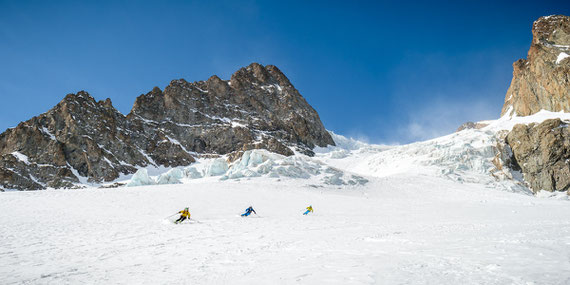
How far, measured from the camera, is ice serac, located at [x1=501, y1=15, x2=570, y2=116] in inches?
2822

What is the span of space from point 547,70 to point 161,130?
454ft

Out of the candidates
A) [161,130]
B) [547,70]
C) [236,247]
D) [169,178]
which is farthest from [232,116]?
[236,247]

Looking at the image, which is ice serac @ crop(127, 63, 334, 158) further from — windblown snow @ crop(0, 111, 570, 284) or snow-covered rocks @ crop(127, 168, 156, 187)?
windblown snow @ crop(0, 111, 570, 284)

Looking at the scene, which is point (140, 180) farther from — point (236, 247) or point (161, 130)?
point (161, 130)

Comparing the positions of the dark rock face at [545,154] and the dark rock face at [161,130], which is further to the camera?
the dark rock face at [161,130]

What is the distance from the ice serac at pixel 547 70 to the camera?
71.7 metres

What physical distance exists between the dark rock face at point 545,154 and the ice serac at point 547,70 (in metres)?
16.1

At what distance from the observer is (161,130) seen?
447 ft

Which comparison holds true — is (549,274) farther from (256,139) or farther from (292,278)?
(256,139)

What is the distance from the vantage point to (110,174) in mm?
104250


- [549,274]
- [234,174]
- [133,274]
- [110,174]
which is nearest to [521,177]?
[234,174]

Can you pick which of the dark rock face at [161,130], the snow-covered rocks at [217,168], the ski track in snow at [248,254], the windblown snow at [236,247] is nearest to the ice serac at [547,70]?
the windblown snow at [236,247]

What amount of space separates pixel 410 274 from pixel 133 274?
6300 millimetres

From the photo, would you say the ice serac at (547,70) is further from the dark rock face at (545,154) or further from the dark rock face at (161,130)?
the dark rock face at (161,130)
